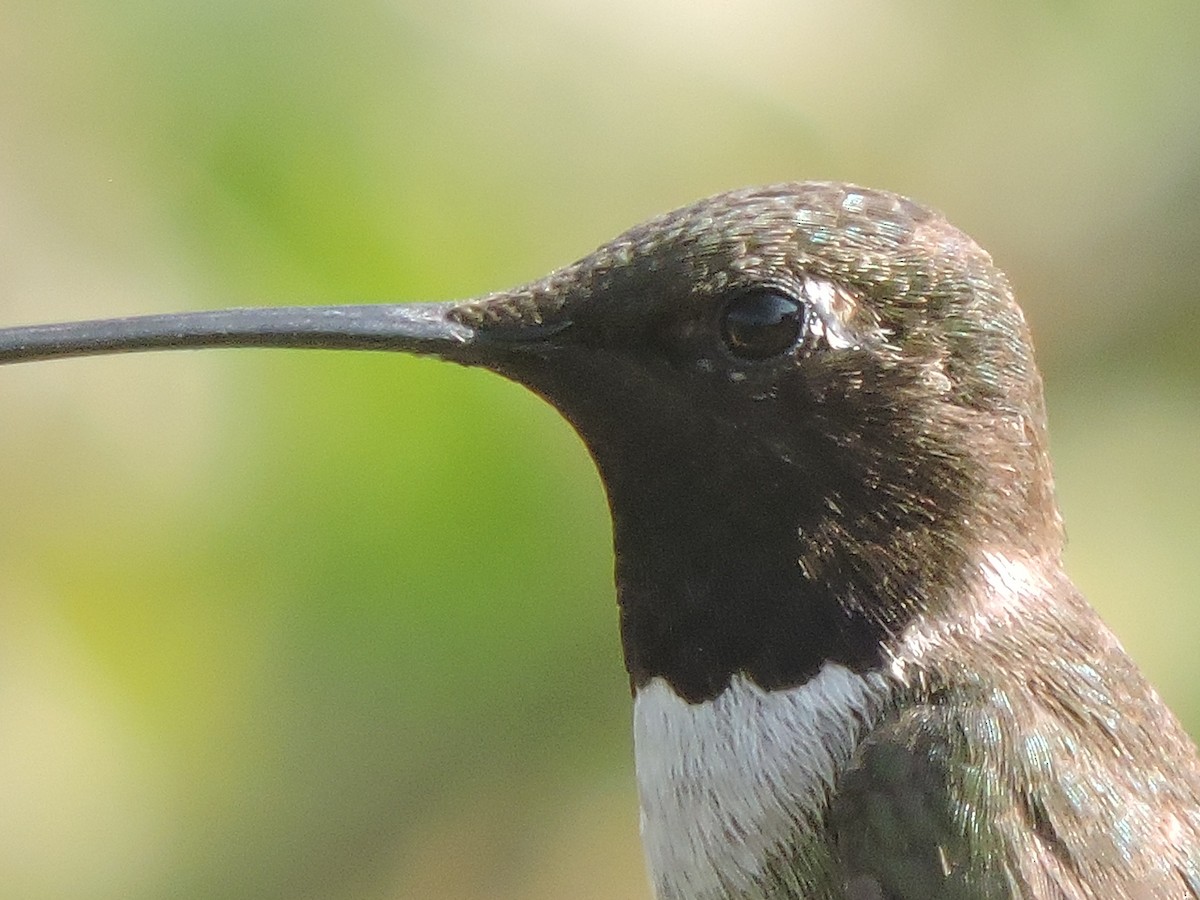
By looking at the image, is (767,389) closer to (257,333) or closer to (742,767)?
(742,767)

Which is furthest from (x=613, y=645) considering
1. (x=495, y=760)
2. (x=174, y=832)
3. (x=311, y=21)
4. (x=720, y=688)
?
(x=720, y=688)

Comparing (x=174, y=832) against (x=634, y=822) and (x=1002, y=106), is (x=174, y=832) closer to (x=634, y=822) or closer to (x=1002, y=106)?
(x=634, y=822)

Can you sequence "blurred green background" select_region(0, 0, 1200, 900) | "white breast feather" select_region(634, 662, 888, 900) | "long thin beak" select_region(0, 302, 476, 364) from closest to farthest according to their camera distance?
"long thin beak" select_region(0, 302, 476, 364)
"white breast feather" select_region(634, 662, 888, 900)
"blurred green background" select_region(0, 0, 1200, 900)

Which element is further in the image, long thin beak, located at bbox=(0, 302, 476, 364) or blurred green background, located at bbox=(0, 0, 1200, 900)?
blurred green background, located at bbox=(0, 0, 1200, 900)

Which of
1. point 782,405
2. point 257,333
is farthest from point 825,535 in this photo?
point 257,333

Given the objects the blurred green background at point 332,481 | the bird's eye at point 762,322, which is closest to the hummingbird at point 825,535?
the bird's eye at point 762,322

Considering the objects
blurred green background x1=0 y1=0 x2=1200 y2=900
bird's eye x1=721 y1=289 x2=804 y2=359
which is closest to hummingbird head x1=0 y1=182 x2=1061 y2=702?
bird's eye x1=721 y1=289 x2=804 y2=359

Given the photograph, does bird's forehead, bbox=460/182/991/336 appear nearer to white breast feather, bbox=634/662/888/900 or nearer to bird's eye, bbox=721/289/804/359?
bird's eye, bbox=721/289/804/359
